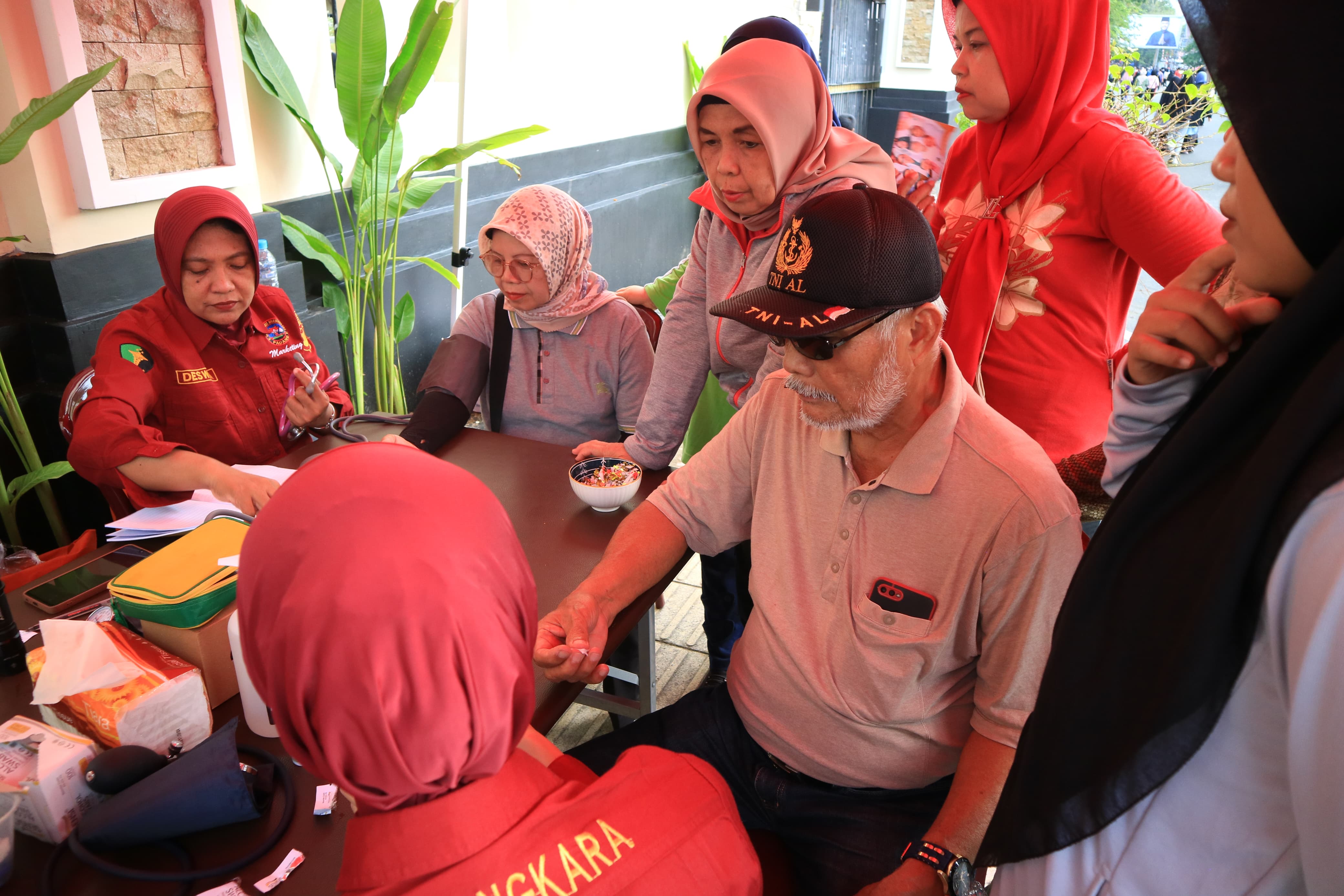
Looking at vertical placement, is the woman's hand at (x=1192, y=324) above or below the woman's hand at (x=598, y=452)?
above

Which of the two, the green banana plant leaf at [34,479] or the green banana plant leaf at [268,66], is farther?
the green banana plant leaf at [268,66]

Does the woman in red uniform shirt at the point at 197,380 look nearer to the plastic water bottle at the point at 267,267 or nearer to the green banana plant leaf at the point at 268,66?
the plastic water bottle at the point at 267,267

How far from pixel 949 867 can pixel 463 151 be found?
2.94m

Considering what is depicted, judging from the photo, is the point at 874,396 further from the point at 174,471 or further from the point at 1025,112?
the point at 174,471

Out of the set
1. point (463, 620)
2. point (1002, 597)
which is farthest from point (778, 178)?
point (463, 620)

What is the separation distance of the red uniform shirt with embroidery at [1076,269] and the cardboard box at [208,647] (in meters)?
1.53

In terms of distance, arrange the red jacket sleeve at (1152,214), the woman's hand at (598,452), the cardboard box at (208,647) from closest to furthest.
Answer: the cardboard box at (208,647) → the red jacket sleeve at (1152,214) → the woman's hand at (598,452)

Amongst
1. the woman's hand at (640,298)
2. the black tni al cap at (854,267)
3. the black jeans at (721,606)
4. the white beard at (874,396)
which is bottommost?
the black jeans at (721,606)

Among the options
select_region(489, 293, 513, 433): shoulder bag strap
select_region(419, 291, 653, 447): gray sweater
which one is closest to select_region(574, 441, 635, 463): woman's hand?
select_region(419, 291, 653, 447): gray sweater

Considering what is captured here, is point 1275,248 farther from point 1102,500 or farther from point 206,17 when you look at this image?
point 206,17

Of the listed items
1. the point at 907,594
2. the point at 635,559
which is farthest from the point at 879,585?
the point at 635,559

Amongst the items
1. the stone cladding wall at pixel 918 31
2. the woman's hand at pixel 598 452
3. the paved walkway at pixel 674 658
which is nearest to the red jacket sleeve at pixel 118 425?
the woman's hand at pixel 598 452

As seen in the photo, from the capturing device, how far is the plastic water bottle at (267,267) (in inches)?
105

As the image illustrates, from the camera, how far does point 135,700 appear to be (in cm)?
106
